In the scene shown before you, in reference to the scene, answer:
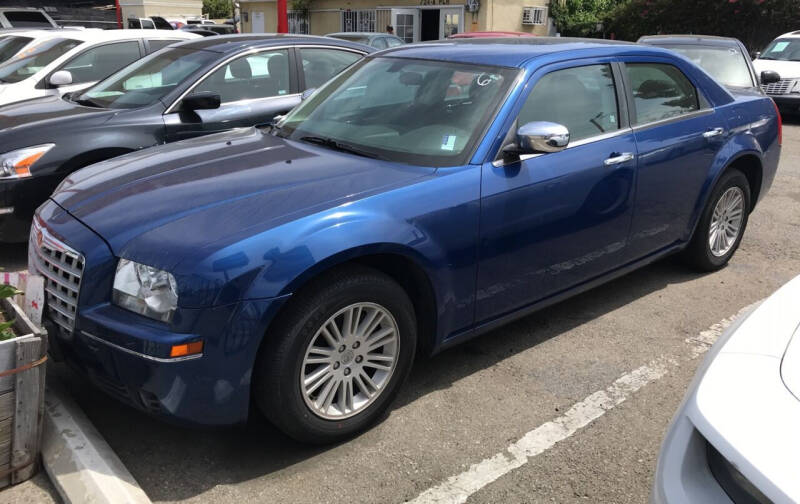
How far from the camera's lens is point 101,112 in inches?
217

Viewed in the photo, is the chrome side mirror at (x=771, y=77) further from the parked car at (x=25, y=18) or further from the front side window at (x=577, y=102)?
the parked car at (x=25, y=18)

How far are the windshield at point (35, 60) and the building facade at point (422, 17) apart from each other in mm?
17848

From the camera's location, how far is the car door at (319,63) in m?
6.42

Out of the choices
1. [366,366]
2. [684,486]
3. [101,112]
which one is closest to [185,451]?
[366,366]

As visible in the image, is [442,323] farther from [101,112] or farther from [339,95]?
[101,112]

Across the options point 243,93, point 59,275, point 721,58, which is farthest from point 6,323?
point 721,58

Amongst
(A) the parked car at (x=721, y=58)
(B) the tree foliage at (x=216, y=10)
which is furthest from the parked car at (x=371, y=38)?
(B) the tree foliage at (x=216, y=10)

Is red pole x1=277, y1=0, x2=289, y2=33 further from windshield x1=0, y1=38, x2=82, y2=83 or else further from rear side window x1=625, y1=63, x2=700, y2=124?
rear side window x1=625, y1=63, x2=700, y2=124

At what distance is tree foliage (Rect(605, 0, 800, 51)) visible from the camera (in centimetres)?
2302

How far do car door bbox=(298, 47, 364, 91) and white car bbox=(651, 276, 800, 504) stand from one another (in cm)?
476

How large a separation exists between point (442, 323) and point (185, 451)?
124 centimetres

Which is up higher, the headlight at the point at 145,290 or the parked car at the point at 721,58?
the parked car at the point at 721,58

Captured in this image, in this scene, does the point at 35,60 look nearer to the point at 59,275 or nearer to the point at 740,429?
the point at 59,275

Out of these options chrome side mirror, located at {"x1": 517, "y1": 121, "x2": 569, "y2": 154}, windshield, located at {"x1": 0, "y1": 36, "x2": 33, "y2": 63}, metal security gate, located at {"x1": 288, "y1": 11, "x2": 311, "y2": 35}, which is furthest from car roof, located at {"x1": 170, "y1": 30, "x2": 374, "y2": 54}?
metal security gate, located at {"x1": 288, "y1": 11, "x2": 311, "y2": 35}
